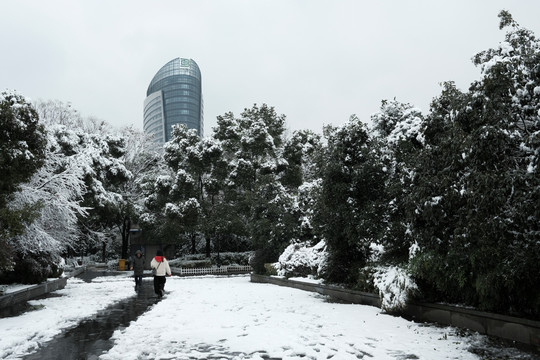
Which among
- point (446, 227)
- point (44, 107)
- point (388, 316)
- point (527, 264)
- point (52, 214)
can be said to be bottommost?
point (388, 316)

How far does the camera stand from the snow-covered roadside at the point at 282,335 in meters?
6.11

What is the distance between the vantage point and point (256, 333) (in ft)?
24.4

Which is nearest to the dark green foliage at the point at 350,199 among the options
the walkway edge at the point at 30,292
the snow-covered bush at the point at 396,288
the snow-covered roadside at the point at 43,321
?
the snow-covered bush at the point at 396,288

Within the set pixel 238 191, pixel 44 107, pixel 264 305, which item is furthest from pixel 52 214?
pixel 44 107

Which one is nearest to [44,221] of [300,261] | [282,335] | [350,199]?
[300,261]

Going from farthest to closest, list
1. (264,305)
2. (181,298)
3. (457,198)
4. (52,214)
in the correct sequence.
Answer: (52,214) → (181,298) → (264,305) → (457,198)

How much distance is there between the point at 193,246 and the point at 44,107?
1905 centimetres

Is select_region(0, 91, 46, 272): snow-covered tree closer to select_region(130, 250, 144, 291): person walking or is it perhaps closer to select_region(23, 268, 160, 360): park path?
select_region(23, 268, 160, 360): park path

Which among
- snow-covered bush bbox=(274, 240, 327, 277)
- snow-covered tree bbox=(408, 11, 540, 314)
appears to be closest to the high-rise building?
snow-covered bush bbox=(274, 240, 327, 277)

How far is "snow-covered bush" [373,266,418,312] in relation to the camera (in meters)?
8.71

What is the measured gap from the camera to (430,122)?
8.76 metres

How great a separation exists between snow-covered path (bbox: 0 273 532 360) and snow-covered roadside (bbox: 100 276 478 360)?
0.6 inches

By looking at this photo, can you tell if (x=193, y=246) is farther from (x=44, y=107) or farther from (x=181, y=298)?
(x=181, y=298)

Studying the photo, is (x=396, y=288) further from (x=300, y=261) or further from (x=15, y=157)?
(x=15, y=157)
